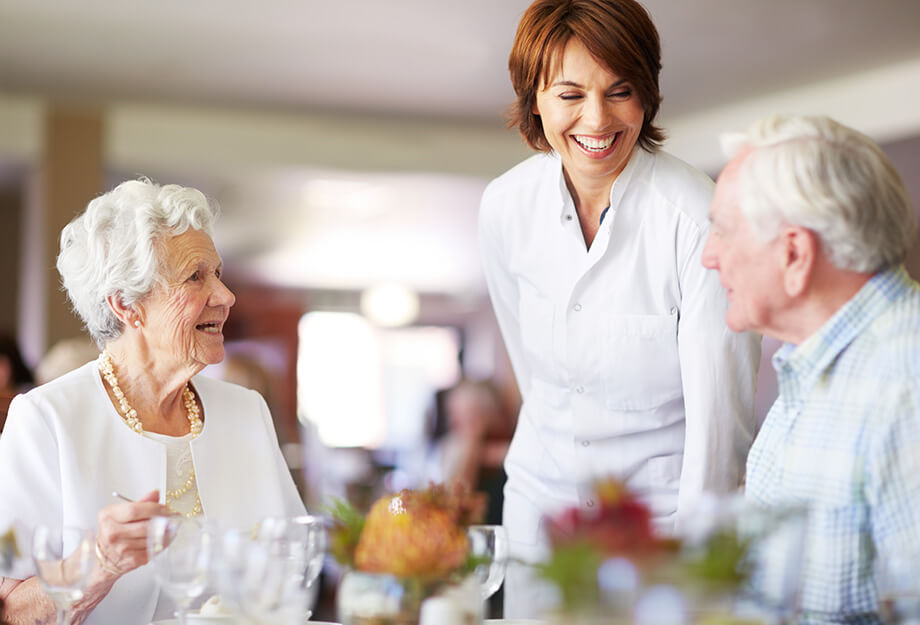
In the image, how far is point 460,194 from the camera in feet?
29.5

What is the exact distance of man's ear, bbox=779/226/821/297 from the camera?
4.49 feet

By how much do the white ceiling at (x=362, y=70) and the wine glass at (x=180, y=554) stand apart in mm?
4227

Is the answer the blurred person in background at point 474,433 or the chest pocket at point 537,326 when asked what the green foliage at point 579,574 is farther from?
the blurred person in background at point 474,433

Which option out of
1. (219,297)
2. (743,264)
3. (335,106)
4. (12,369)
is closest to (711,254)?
(743,264)

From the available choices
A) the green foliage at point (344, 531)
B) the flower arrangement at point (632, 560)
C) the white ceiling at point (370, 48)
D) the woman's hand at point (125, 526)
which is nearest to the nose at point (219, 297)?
the woman's hand at point (125, 526)

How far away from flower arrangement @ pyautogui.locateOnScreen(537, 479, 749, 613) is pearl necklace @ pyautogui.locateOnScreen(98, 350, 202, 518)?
1052 millimetres

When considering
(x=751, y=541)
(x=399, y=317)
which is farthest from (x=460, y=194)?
(x=751, y=541)

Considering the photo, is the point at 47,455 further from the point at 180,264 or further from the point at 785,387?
the point at 785,387

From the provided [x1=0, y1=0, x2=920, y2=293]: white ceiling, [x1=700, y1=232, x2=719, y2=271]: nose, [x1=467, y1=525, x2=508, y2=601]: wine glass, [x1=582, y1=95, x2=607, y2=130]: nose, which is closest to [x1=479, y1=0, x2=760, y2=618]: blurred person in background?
[x1=582, y1=95, x2=607, y2=130]: nose

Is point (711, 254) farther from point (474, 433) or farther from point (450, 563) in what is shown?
point (474, 433)

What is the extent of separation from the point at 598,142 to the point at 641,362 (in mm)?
419

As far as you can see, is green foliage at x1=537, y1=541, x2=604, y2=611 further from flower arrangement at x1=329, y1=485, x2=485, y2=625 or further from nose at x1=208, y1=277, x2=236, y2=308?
nose at x1=208, y1=277, x2=236, y2=308

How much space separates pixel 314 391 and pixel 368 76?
10446 mm

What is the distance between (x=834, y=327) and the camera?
137 centimetres
